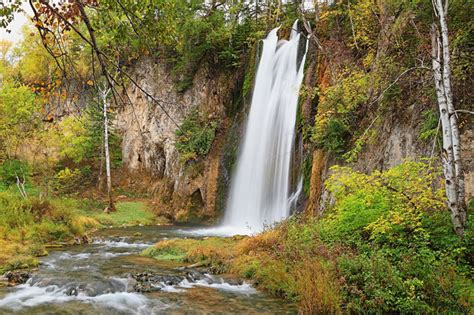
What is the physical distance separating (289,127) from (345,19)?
521cm

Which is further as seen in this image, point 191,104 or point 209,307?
point 191,104

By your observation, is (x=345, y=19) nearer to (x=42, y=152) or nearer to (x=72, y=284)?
(x=72, y=284)

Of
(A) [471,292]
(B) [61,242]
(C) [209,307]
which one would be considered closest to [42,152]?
(B) [61,242]

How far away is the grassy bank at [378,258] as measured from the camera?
591 centimetres

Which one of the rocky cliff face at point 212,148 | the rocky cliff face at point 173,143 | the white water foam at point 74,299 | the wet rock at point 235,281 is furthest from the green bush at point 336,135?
the rocky cliff face at point 173,143

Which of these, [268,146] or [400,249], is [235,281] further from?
[268,146]

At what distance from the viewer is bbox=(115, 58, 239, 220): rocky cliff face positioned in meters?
23.0

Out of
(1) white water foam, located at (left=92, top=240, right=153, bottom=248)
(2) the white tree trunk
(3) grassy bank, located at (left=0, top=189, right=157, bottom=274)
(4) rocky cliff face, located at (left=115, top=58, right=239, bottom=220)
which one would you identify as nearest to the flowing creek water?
(3) grassy bank, located at (left=0, top=189, right=157, bottom=274)

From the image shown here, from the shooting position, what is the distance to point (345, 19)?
645 inches

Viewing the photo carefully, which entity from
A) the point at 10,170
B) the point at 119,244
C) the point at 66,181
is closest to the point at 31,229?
the point at 119,244

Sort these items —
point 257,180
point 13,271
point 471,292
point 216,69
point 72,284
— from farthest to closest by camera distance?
1. point 216,69
2. point 257,180
3. point 13,271
4. point 72,284
5. point 471,292

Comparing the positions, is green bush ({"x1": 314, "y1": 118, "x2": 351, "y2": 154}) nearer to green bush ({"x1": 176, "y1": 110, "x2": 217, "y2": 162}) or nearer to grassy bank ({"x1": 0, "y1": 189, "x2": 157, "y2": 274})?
grassy bank ({"x1": 0, "y1": 189, "x2": 157, "y2": 274})

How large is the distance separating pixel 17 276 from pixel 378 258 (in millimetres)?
7703

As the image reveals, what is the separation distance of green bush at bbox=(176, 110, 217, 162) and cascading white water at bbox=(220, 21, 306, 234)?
3136 mm
